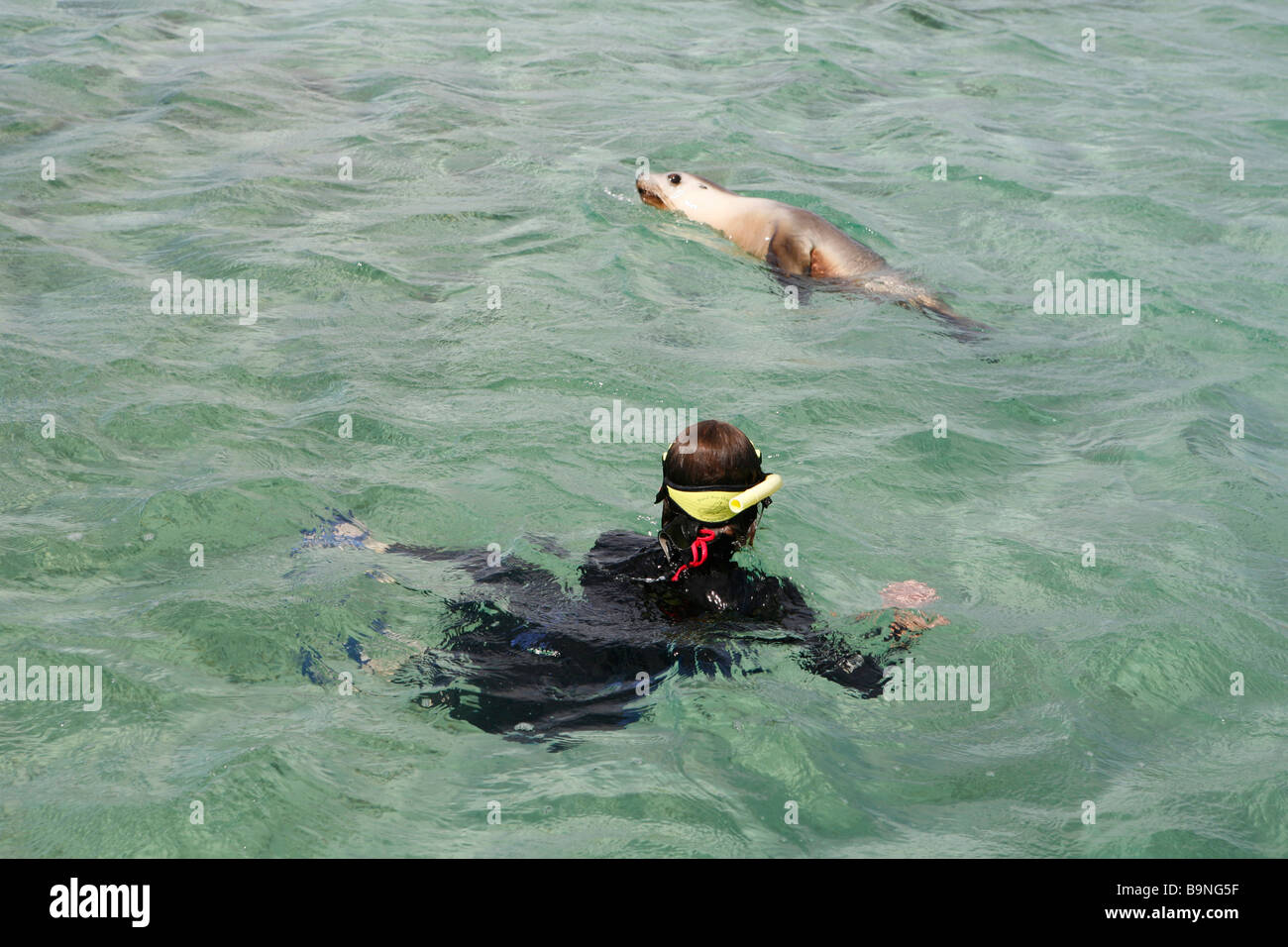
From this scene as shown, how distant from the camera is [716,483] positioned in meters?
4.67

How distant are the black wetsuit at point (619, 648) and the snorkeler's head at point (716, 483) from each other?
139 mm

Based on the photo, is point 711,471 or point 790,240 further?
point 790,240

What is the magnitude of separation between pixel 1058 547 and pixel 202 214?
7230 mm

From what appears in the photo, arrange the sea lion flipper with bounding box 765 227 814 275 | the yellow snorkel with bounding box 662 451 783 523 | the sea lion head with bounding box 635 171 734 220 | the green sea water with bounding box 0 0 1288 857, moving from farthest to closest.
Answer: the sea lion head with bounding box 635 171 734 220 → the sea lion flipper with bounding box 765 227 814 275 → the yellow snorkel with bounding box 662 451 783 523 → the green sea water with bounding box 0 0 1288 857

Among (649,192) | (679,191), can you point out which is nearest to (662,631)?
(679,191)

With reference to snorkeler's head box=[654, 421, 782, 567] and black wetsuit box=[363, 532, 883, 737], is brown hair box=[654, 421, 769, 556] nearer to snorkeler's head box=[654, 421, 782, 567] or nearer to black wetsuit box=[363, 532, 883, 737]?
snorkeler's head box=[654, 421, 782, 567]

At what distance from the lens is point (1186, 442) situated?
7105 millimetres

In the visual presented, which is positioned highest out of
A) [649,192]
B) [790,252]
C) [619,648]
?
[649,192]

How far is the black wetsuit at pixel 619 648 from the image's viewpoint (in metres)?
4.65

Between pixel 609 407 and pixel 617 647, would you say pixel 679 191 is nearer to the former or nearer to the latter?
pixel 609 407

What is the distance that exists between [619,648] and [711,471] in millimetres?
777

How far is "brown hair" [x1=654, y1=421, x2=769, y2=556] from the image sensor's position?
4.68m

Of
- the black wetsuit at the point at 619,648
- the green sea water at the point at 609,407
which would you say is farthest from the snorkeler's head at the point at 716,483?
the green sea water at the point at 609,407

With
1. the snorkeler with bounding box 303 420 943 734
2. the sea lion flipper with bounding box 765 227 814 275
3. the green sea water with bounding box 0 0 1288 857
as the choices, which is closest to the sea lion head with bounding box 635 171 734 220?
the green sea water with bounding box 0 0 1288 857
